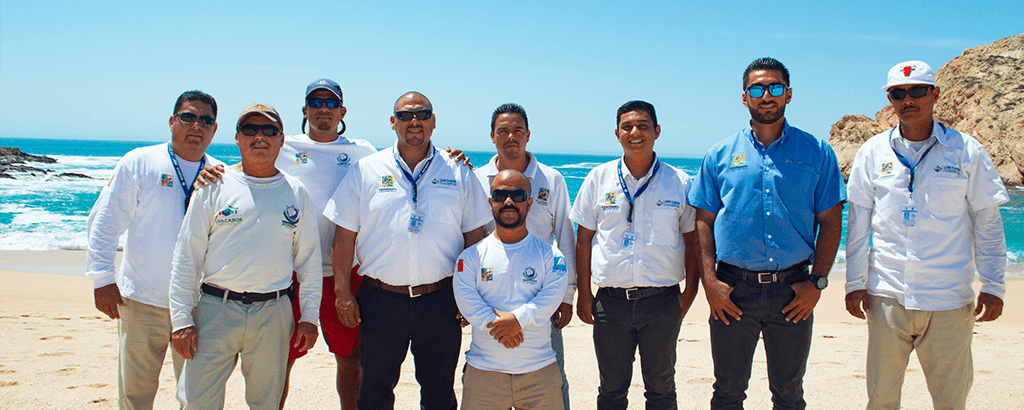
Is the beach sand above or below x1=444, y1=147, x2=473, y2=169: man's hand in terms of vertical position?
below

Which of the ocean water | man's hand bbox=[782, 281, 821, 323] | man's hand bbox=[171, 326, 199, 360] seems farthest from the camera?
the ocean water

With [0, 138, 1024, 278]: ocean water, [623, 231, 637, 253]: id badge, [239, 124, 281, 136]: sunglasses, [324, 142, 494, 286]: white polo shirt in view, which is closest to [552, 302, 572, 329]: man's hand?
[623, 231, 637, 253]: id badge

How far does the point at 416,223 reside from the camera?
382cm

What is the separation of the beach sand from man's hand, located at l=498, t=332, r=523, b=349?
2.29m

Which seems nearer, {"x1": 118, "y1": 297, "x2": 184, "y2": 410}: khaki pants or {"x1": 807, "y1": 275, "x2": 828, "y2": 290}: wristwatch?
{"x1": 807, "y1": 275, "x2": 828, "y2": 290}: wristwatch

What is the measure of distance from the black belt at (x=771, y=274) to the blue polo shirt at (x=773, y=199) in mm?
33

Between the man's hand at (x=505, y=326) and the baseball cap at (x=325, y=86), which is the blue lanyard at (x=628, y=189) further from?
the baseball cap at (x=325, y=86)

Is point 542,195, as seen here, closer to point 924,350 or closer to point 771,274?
point 771,274

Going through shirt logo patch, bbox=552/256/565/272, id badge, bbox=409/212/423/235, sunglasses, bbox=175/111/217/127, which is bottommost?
shirt logo patch, bbox=552/256/565/272

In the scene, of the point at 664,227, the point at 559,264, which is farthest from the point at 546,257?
the point at 664,227

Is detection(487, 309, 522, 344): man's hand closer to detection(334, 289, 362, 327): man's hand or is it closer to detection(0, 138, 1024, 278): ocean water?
detection(334, 289, 362, 327): man's hand

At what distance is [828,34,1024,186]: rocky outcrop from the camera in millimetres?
37031

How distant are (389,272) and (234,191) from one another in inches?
41.9

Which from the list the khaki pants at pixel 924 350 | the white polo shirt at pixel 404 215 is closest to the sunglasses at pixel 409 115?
the white polo shirt at pixel 404 215
